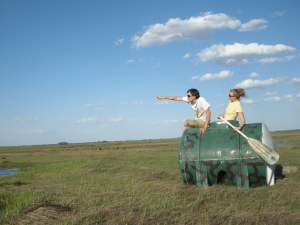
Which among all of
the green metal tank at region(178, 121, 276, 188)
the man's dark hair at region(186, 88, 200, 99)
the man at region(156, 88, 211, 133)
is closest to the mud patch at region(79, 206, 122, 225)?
the green metal tank at region(178, 121, 276, 188)

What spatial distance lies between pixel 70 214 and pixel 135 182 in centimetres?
515

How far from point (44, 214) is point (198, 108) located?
535 centimetres

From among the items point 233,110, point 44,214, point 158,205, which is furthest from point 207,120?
point 44,214

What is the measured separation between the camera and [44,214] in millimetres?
7676

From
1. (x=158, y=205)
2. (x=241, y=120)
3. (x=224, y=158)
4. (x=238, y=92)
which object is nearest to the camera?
(x=158, y=205)

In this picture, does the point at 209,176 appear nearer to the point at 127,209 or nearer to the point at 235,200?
the point at 235,200

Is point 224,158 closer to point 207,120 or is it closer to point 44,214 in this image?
point 207,120

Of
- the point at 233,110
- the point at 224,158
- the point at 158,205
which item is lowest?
the point at 158,205

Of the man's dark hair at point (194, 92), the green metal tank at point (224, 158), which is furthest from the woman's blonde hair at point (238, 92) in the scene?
the man's dark hair at point (194, 92)

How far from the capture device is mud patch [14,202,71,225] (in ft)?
23.8

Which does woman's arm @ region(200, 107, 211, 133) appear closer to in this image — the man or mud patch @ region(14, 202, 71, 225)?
the man

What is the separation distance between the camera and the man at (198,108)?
10992 mm

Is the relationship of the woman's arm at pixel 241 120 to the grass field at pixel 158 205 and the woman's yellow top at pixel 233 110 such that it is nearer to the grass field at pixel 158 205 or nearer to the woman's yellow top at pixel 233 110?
the woman's yellow top at pixel 233 110

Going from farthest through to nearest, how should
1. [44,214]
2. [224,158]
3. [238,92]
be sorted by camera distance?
[238,92] → [224,158] → [44,214]
